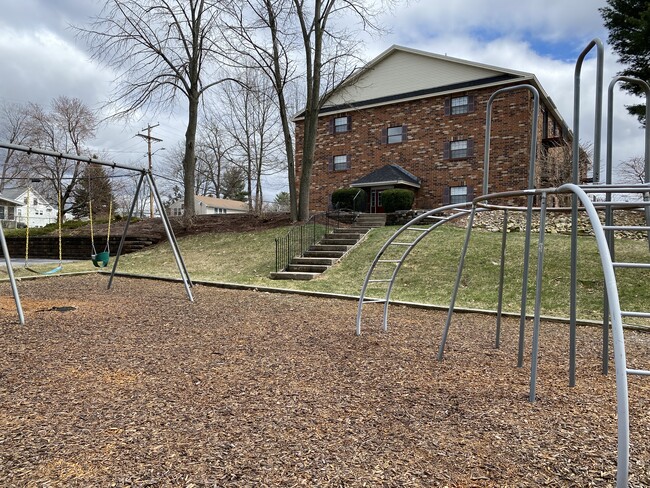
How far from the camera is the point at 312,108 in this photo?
701 inches

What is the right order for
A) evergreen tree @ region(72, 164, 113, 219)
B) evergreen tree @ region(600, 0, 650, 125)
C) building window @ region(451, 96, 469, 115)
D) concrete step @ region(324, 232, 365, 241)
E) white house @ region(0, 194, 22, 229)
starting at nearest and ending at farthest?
1. evergreen tree @ region(600, 0, 650, 125)
2. concrete step @ region(324, 232, 365, 241)
3. building window @ region(451, 96, 469, 115)
4. evergreen tree @ region(72, 164, 113, 219)
5. white house @ region(0, 194, 22, 229)

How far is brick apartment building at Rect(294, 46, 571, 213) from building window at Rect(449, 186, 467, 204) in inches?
1.9

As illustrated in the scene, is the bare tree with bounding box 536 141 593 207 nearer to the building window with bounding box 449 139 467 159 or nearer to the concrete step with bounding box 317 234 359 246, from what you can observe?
the building window with bounding box 449 139 467 159

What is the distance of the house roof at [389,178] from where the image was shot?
2038 centimetres

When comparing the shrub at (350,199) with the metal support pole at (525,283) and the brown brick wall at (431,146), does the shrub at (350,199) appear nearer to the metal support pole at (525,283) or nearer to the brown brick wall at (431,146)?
the brown brick wall at (431,146)

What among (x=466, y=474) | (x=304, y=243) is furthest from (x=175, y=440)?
(x=304, y=243)

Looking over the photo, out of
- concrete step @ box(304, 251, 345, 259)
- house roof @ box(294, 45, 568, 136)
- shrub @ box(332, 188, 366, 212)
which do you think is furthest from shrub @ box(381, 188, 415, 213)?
concrete step @ box(304, 251, 345, 259)

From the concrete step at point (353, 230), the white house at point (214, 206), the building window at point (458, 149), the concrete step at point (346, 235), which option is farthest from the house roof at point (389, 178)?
the white house at point (214, 206)

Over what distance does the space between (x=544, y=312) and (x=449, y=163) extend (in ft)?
47.2

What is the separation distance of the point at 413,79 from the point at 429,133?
126 inches

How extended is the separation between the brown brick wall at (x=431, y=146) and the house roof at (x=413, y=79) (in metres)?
0.45

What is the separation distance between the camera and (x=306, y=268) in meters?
11.9

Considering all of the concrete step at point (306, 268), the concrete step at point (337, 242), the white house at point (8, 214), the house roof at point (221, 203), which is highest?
the house roof at point (221, 203)

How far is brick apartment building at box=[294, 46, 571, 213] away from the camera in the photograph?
19078mm
